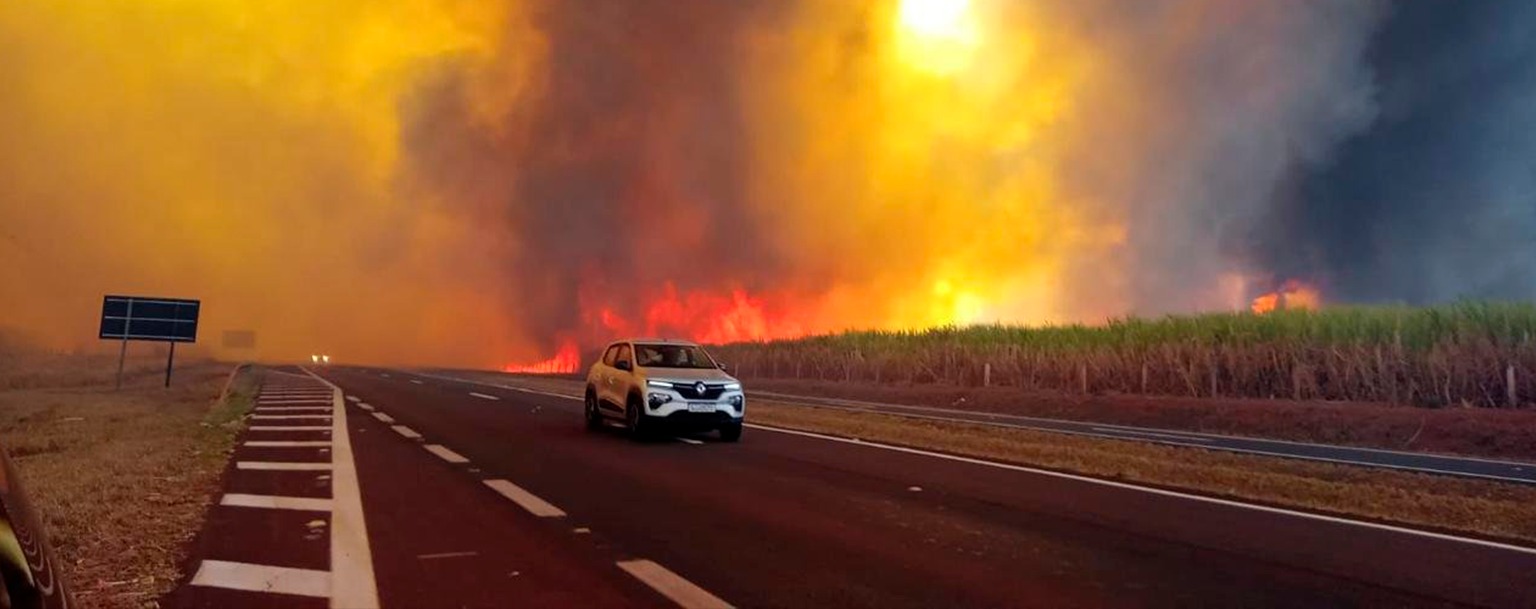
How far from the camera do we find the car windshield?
1636 cm

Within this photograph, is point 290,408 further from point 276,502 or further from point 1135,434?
point 1135,434

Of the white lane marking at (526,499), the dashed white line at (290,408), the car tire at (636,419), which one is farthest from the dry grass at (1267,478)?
the dashed white line at (290,408)

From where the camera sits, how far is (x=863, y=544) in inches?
287

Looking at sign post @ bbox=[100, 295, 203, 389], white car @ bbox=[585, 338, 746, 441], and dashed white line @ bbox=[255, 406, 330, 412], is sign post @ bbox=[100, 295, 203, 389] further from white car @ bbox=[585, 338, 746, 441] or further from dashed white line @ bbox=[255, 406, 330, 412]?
white car @ bbox=[585, 338, 746, 441]

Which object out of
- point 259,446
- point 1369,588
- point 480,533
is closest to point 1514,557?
point 1369,588

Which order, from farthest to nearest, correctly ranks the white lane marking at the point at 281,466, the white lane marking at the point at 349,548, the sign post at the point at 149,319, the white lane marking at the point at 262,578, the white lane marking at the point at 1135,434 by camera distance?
1. the sign post at the point at 149,319
2. the white lane marking at the point at 1135,434
3. the white lane marking at the point at 281,466
4. the white lane marking at the point at 262,578
5. the white lane marking at the point at 349,548

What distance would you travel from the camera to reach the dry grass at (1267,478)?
9.21m

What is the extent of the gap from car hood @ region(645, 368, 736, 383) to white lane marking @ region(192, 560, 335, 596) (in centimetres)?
919

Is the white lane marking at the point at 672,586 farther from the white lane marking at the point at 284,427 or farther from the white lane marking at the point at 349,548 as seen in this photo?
the white lane marking at the point at 284,427

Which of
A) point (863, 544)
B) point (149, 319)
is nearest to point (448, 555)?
point (863, 544)

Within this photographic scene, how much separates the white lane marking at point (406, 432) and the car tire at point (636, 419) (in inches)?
129

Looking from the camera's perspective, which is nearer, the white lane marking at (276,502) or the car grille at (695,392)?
the white lane marking at (276,502)

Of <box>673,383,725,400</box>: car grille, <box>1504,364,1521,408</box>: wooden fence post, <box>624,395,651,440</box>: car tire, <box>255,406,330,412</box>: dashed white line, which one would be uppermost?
<box>1504,364,1521,408</box>: wooden fence post

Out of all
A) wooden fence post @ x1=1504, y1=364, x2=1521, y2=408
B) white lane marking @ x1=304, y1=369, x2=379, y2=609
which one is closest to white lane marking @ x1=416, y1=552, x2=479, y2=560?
white lane marking @ x1=304, y1=369, x2=379, y2=609
